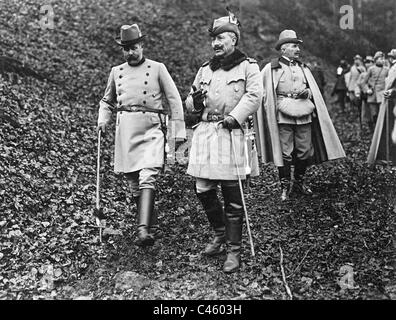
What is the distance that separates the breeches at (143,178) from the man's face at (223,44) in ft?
4.78

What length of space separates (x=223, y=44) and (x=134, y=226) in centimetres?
257

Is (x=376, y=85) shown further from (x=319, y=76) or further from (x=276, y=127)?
(x=276, y=127)

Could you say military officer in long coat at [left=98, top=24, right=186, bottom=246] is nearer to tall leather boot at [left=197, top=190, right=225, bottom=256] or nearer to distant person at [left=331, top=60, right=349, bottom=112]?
tall leather boot at [left=197, top=190, right=225, bottom=256]

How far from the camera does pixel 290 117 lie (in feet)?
25.2

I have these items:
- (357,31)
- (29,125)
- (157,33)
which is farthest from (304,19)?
(29,125)

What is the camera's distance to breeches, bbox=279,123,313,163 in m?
7.77

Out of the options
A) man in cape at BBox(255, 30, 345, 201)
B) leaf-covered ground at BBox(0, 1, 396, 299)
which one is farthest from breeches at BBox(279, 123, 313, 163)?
leaf-covered ground at BBox(0, 1, 396, 299)

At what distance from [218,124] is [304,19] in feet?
64.6

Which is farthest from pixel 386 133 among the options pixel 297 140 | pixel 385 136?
pixel 297 140

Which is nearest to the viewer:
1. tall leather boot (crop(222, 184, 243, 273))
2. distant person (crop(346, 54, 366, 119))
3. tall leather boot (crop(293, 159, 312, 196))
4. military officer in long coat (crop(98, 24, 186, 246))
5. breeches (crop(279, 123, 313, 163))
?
tall leather boot (crop(222, 184, 243, 273))

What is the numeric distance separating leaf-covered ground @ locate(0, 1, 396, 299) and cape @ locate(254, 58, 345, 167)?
0.59 meters

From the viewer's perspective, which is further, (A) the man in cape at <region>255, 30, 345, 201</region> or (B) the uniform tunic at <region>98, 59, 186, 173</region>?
(A) the man in cape at <region>255, 30, 345, 201</region>

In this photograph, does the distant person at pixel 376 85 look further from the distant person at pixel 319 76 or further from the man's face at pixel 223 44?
the man's face at pixel 223 44

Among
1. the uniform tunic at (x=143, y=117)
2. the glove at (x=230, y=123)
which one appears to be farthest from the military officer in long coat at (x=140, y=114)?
the glove at (x=230, y=123)
